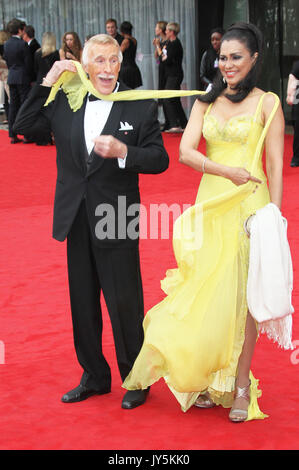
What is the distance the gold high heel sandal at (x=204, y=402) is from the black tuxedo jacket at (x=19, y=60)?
35.3ft

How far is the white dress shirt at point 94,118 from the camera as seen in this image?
12.3 feet

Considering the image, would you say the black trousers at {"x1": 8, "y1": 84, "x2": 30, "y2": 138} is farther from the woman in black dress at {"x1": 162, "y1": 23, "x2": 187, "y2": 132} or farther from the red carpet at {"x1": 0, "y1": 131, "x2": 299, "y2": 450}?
the red carpet at {"x1": 0, "y1": 131, "x2": 299, "y2": 450}

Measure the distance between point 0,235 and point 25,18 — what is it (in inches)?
485

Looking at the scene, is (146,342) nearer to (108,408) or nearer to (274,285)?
(108,408)

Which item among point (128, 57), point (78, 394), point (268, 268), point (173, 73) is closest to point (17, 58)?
point (128, 57)

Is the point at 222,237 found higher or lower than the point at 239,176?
lower

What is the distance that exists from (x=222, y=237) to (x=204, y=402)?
843mm

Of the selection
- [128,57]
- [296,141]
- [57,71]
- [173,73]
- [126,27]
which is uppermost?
[126,27]

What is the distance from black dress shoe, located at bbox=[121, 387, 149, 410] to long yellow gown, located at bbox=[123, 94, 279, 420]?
15 centimetres

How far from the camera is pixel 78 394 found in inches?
157

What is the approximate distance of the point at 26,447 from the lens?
3.43 m

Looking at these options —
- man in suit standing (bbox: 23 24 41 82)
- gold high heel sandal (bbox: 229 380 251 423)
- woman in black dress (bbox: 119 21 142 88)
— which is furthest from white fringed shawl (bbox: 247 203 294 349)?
woman in black dress (bbox: 119 21 142 88)

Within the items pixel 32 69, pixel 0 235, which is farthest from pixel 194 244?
pixel 32 69

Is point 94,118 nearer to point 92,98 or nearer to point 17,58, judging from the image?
point 92,98
